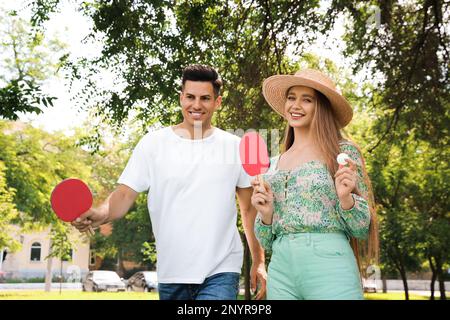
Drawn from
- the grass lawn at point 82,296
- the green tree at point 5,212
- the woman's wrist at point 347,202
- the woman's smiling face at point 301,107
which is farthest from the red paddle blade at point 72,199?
the grass lawn at point 82,296

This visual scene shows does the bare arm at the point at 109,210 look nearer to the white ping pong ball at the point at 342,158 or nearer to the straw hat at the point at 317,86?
the straw hat at the point at 317,86

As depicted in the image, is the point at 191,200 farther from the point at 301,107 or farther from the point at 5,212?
the point at 5,212

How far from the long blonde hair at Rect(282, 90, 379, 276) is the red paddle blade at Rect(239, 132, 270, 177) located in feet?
0.50

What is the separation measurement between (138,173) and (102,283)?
3136cm

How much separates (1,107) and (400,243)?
13.6 meters

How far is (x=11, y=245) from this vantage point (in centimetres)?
2100

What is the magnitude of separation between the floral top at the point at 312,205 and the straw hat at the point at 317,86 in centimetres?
26

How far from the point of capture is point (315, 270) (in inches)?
102

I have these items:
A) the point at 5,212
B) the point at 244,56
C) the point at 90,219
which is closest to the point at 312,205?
the point at 90,219

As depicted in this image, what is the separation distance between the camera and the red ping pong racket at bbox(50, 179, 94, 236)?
287cm

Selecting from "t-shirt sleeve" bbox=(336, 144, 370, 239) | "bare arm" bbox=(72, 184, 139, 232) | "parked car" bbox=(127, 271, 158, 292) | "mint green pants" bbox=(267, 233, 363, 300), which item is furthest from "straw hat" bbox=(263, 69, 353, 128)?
"parked car" bbox=(127, 271, 158, 292)

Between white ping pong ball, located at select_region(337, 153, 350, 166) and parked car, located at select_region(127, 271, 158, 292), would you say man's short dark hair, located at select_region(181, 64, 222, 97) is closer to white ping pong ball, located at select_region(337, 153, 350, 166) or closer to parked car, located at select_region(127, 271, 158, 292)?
white ping pong ball, located at select_region(337, 153, 350, 166)

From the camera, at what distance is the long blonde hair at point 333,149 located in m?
2.82
